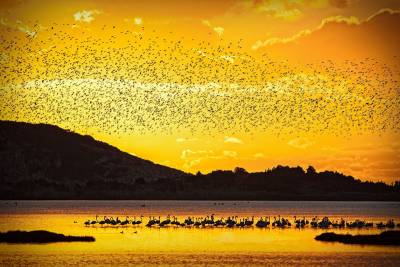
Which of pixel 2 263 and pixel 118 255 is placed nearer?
pixel 2 263

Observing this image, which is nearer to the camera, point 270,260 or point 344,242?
point 270,260

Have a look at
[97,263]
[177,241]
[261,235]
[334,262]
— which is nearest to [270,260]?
[334,262]

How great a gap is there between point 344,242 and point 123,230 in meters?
34.4

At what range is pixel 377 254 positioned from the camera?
71250mm

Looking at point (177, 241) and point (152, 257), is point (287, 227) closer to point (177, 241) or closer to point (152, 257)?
point (177, 241)

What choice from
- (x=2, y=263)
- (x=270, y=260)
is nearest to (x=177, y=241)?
(x=270, y=260)

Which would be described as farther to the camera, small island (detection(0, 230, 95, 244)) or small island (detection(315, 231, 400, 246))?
small island (detection(0, 230, 95, 244))

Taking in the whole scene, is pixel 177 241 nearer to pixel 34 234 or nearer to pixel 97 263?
pixel 34 234

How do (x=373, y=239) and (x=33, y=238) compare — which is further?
(x=33, y=238)

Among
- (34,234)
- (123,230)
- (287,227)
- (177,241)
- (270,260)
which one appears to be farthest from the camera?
(287,227)

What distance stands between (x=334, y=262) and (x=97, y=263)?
1927 cm

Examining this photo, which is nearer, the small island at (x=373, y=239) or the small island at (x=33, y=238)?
the small island at (x=373, y=239)

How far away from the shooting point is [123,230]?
106500mm

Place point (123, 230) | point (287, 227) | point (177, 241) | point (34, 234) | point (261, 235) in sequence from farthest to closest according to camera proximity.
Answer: point (287, 227), point (123, 230), point (261, 235), point (177, 241), point (34, 234)
